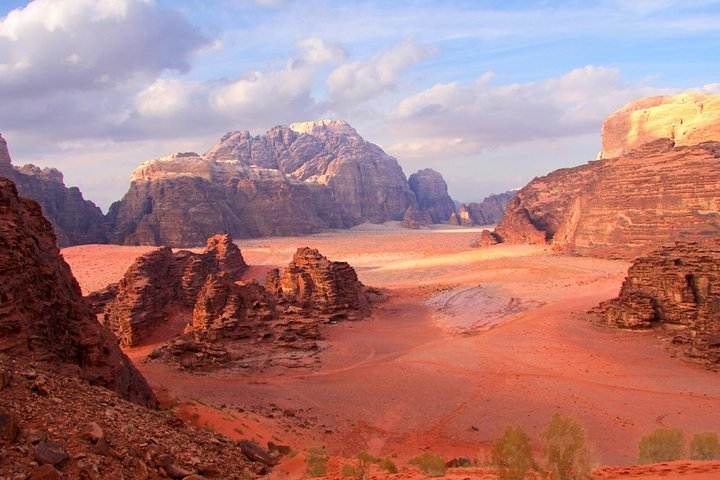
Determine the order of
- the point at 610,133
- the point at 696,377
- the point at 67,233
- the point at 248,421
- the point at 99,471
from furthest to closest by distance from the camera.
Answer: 1. the point at 610,133
2. the point at 67,233
3. the point at 696,377
4. the point at 248,421
5. the point at 99,471

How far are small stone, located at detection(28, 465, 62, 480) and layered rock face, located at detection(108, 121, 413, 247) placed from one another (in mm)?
58187

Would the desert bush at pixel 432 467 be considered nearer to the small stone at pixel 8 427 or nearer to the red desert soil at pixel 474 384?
the red desert soil at pixel 474 384

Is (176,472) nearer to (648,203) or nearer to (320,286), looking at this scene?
(320,286)

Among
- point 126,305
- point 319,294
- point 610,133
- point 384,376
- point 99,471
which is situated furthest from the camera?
point 610,133

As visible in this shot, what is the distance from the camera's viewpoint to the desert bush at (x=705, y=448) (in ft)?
24.1

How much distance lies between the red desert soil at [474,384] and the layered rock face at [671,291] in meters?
0.77

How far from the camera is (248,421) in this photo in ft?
36.2

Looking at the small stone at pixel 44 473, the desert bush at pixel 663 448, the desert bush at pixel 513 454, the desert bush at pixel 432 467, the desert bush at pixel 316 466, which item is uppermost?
the small stone at pixel 44 473

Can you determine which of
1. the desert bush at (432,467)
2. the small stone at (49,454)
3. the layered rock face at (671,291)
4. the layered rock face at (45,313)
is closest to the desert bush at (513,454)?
the desert bush at (432,467)

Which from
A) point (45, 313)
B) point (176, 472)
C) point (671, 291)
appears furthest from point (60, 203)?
point (176, 472)

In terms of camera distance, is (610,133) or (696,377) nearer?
(696,377)

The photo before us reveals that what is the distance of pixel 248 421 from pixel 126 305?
41.1 feet

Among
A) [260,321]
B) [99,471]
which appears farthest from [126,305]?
[99,471]

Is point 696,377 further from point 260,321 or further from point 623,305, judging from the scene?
point 260,321
